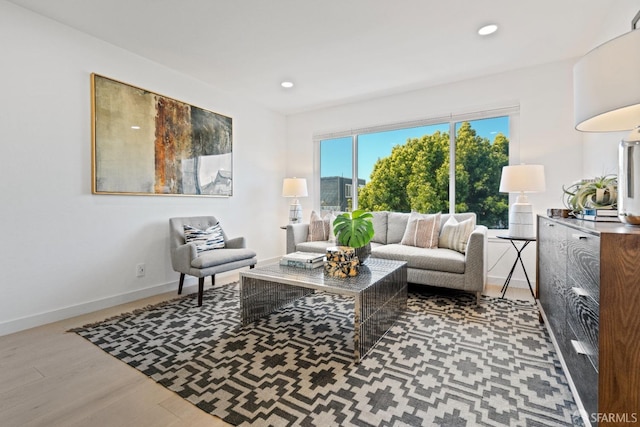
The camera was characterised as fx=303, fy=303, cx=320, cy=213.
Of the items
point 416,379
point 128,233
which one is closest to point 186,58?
point 128,233

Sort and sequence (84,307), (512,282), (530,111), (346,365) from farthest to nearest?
(512,282)
(530,111)
(84,307)
(346,365)

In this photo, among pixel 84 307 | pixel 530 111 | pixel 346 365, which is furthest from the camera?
pixel 530 111


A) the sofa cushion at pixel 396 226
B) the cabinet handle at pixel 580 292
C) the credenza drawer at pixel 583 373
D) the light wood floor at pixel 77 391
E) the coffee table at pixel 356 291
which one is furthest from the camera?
the sofa cushion at pixel 396 226

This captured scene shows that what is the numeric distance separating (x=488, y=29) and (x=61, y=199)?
3855mm

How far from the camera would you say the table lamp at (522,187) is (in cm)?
286

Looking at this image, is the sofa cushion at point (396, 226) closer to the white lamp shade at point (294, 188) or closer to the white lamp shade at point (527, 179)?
the white lamp shade at point (527, 179)

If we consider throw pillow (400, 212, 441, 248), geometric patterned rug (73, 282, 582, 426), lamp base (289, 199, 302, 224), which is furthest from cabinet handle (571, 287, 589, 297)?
lamp base (289, 199, 302, 224)

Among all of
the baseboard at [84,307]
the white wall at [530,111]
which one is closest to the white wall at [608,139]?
the white wall at [530,111]

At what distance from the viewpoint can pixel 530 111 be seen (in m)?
3.29

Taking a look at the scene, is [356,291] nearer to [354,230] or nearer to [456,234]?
[354,230]

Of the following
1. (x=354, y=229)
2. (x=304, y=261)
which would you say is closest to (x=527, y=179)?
(x=354, y=229)

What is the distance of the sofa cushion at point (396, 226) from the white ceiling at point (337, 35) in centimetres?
165

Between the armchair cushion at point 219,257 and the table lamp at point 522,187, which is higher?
the table lamp at point 522,187

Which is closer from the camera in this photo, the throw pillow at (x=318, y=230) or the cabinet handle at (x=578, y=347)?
the cabinet handle at (x=578, y=347)
